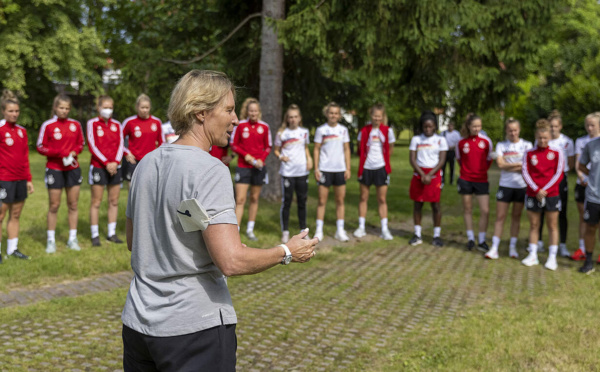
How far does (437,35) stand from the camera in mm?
11969

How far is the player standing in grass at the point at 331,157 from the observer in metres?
10.6

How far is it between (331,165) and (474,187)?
239 cm

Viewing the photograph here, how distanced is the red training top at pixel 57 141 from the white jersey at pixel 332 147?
12.8ft

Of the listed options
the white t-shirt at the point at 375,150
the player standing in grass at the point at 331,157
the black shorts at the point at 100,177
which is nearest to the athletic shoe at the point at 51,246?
the black shorts at the point at 100,177

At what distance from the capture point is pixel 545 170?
8.85 m

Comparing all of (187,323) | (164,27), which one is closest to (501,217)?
(187,323)

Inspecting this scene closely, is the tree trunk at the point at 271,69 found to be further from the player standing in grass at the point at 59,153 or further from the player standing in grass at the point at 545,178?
the player standing in grass at the point at 545,178

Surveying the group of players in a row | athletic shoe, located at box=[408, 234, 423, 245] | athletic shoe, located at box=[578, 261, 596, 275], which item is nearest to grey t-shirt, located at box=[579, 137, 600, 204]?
the group of players in a row

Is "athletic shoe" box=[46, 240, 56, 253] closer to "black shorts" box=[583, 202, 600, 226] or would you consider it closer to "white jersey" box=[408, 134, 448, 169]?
"white jersey" box=[408, 134, 448, 169]

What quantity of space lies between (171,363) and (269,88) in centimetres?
1195

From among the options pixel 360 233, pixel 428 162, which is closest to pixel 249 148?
pixel 360 233

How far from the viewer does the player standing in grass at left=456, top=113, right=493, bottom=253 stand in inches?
396

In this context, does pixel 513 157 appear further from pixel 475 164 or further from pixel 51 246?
pixel 51 246

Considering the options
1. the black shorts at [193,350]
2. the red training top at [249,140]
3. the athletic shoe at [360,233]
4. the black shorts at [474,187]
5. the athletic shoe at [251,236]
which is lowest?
the athletic shoe at [360,233]
